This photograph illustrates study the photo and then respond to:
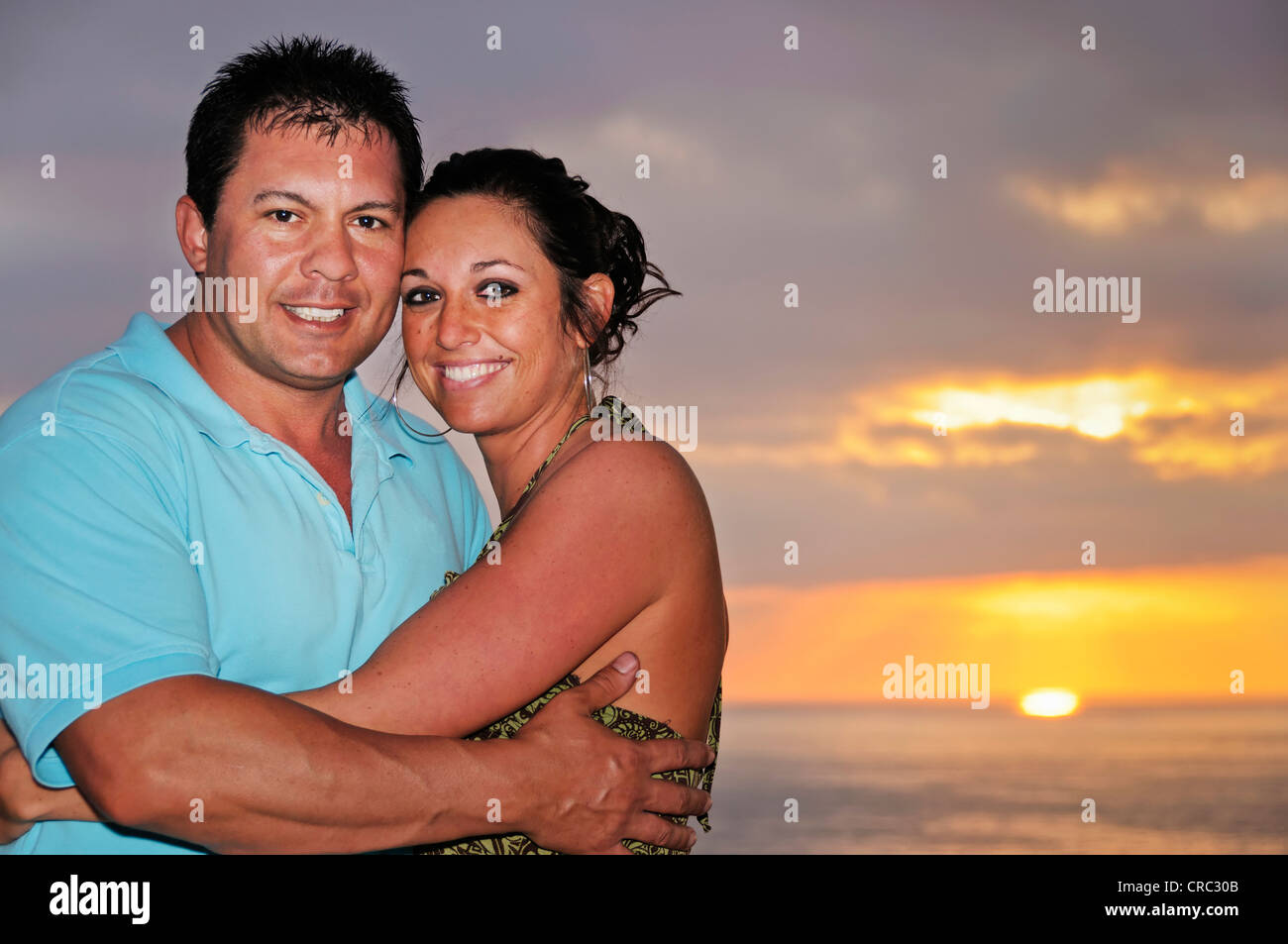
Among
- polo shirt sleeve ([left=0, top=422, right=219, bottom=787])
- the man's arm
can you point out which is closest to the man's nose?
polo shirt sleeve ([left=0, top=422, right=219, bottom=787])

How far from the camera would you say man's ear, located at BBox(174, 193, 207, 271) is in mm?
2977

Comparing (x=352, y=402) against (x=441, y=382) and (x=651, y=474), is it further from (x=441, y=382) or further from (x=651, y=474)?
(x=651, y=474)

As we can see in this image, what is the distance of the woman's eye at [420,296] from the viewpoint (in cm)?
306

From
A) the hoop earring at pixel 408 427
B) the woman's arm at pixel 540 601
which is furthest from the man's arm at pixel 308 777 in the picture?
the hoop earring at pixel 408 427

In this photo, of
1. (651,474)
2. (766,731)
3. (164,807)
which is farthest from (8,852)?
(766,731)

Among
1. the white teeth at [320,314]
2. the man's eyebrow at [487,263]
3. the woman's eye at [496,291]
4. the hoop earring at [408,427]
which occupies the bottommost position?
the hoop earring at [408,427]

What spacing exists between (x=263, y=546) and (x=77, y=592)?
47 cm

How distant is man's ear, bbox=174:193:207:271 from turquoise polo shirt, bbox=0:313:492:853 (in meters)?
0.25

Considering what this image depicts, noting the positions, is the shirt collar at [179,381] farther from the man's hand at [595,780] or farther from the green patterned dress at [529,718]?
the man's hand at [595,780]

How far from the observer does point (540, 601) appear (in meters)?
2.57
